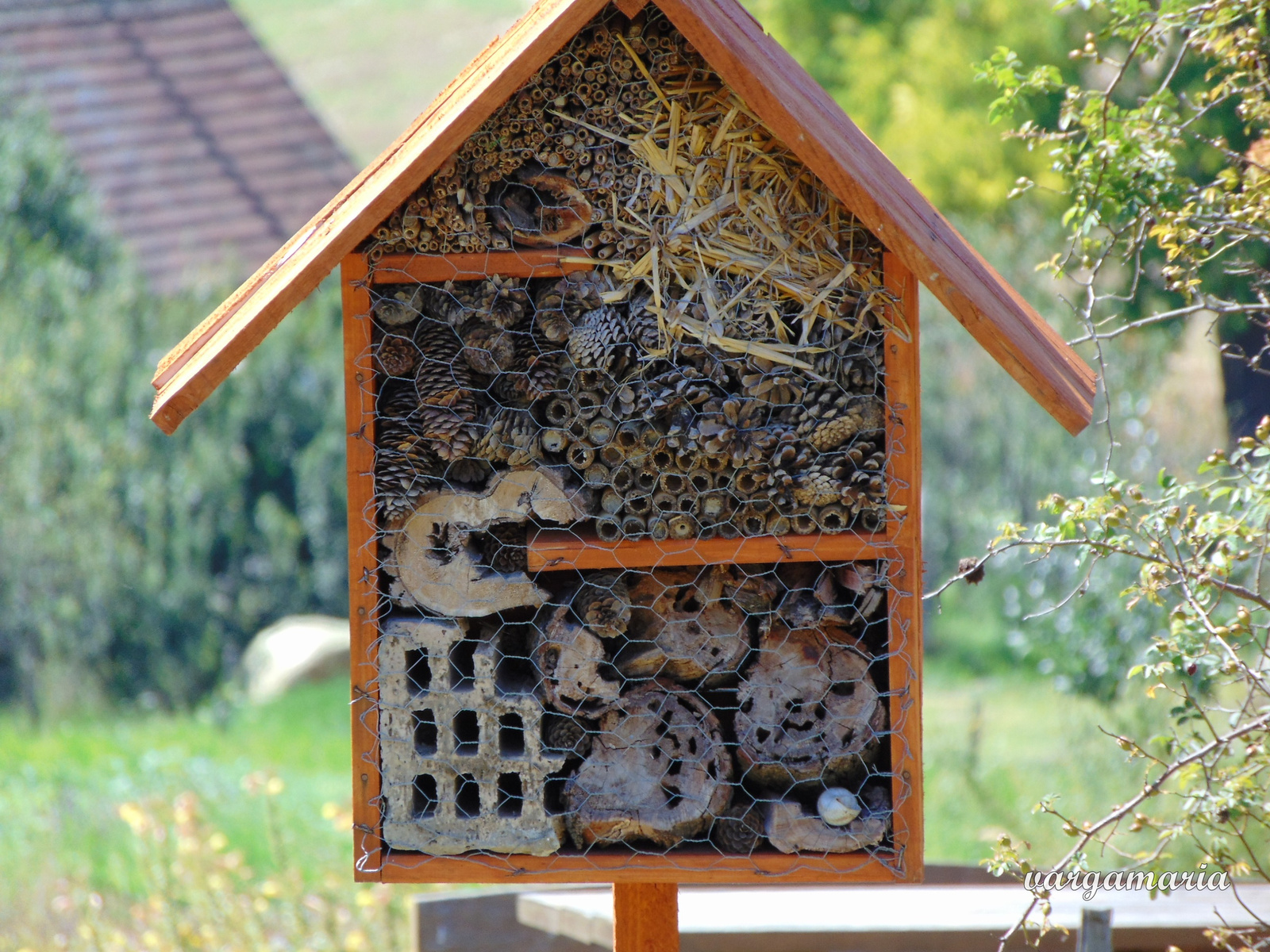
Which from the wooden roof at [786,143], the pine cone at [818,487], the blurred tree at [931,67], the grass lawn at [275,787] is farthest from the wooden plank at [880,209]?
the blurred tree at [931,67]

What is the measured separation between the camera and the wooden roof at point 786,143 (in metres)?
1.55

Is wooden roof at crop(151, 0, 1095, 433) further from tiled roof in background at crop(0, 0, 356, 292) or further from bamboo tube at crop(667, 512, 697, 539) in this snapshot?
tiled roof in background at crop(0, 0, 356, 292)

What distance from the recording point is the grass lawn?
14.1 feet

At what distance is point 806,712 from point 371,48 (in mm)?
28599

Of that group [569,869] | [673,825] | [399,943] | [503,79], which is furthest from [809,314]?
[399,943]

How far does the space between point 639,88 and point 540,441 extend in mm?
510

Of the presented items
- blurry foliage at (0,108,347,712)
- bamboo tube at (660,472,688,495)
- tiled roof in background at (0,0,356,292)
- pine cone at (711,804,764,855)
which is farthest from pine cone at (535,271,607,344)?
tiled roof in background at (0,0,356,292)

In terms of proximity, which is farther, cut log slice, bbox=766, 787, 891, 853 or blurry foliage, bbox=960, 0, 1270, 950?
blurry foliage, bbox=960, 0, 1270, 950

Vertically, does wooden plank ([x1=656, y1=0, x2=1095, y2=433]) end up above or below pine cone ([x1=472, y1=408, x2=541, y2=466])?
above

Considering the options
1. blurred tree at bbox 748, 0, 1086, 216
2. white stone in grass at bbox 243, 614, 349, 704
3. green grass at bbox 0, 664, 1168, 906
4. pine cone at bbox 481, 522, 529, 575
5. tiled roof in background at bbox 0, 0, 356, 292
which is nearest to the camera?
pine cone at bbox 481, 522, 529, 575

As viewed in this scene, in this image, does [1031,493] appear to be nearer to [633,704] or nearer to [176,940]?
[176,940]

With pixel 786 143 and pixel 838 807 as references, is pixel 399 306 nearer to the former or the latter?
pixel 786 143

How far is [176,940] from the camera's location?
141 inches

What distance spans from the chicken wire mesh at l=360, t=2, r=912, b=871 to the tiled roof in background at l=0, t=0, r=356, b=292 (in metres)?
7.26
